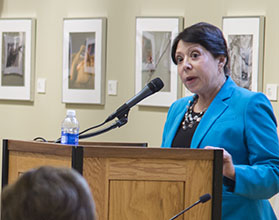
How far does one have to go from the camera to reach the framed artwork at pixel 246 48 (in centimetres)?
435

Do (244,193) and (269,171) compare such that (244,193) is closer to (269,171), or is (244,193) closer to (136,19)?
(269,171)

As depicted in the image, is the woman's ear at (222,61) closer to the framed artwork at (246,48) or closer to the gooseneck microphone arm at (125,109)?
the gooseneck microphone arm at (125,109)

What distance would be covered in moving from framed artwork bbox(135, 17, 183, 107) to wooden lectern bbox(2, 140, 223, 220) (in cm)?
267

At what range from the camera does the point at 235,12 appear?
4.45 m

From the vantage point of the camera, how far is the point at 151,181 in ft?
6.55

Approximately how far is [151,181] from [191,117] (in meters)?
0.64

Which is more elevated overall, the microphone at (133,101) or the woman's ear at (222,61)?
the woman's ear at (222,61)

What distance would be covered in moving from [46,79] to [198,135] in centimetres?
295

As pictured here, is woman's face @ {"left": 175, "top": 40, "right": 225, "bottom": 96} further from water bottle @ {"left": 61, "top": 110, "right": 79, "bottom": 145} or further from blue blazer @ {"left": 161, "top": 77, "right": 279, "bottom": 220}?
water bottle @ {"left": 61, "top": 110, "right": 79, "bottom": 145}

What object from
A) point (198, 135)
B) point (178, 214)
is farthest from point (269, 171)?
point (178, 214)

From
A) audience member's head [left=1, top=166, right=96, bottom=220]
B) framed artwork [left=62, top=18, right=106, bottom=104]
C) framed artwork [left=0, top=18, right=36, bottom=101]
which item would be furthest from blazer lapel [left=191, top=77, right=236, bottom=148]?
framed artwork [left=0, top=18, right=36, bottom=101]

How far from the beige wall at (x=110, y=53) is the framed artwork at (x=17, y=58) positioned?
0.20 feet

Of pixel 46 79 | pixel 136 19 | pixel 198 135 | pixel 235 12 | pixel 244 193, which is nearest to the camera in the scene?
pixel 244 193

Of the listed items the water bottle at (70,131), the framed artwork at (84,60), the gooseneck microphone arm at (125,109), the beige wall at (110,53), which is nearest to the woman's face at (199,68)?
the gooseneck microphone arm at (125,109)
